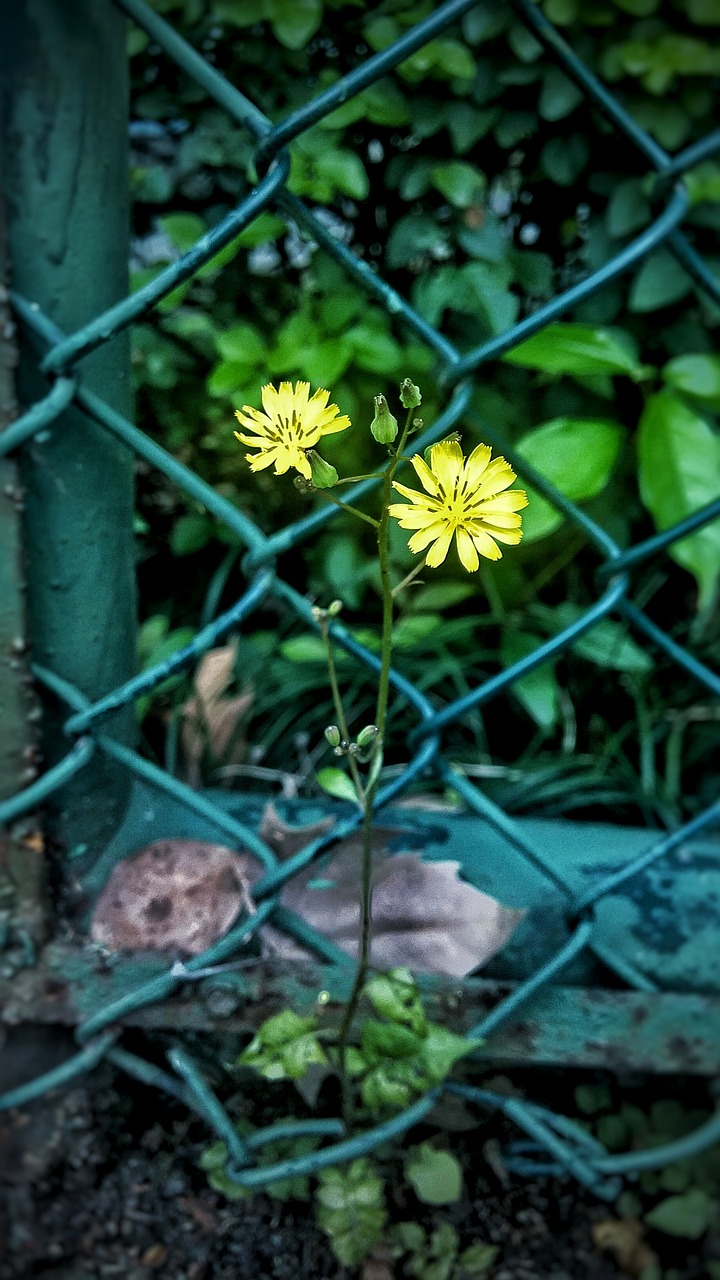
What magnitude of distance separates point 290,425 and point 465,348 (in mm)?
656

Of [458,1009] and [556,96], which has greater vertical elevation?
[556,96]

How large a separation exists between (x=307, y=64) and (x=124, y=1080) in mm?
1002

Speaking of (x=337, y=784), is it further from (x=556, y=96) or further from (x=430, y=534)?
(x=556, y=96)

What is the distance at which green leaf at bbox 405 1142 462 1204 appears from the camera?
68 centimetres

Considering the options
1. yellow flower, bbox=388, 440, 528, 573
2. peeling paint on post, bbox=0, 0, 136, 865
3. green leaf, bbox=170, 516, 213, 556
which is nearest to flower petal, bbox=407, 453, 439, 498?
yellow flower, bbox=388, 440, 528, 573

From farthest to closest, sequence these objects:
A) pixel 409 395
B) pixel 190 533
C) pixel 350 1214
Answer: pixel 190 533 < pixel 350 1214 < pixel 409 395

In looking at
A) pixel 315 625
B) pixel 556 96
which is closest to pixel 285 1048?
pixel 315 625

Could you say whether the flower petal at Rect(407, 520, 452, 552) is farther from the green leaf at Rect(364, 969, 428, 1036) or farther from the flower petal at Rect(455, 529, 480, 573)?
the green leaf at Rect(364, 969, 428, 1036)

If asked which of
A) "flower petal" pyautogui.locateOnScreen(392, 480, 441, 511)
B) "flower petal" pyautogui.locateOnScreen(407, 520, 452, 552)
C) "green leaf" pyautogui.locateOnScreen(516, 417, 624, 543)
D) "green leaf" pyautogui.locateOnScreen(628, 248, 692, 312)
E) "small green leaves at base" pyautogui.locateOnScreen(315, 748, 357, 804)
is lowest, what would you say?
"small green leaves at base" pyautogui.locateOnScreen(315, 748, 357, 804)

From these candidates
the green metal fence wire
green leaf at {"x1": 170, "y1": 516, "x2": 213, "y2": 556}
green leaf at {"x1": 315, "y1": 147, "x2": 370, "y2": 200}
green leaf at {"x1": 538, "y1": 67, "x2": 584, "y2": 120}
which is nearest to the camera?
the green metal fence wire

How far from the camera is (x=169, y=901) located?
702mm

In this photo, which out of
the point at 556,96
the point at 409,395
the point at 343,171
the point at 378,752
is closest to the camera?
the point at 409,395

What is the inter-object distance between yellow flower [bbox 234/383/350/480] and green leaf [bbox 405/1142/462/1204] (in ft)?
1.71

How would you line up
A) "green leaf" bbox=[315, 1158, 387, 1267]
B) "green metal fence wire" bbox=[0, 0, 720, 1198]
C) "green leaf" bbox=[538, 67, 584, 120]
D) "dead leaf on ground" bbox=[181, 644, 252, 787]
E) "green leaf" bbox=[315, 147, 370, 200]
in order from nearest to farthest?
1. "green metal fence wire" bbox=[0, 0, 720, 1198]
2. "green leaf" bbox=[315, 1158, 387, 1267]
3. "green leaf" bbox=[315, 147, 370, 200]
4. "green leaf" bbox=[538, 67, 584, 120]
5. "dead leaf on ground" bbox=[181, 644, 252, 787]
